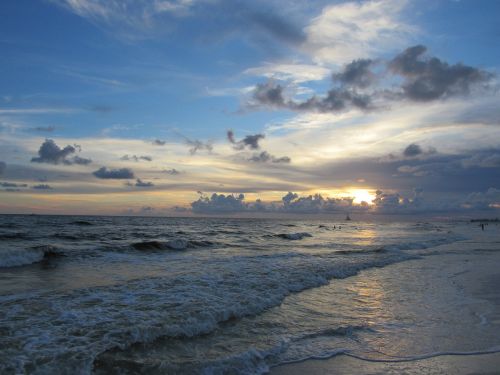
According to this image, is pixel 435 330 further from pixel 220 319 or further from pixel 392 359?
pixel 220 319

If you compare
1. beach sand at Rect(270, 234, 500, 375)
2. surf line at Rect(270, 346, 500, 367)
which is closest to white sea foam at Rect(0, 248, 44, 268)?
beach sand at Rect(270, 234, 500, 375)

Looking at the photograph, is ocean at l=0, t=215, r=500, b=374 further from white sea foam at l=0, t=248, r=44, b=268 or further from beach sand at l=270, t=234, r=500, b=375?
white sea foam at l=0, t=248, r=44, b=268

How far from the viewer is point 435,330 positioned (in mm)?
9117

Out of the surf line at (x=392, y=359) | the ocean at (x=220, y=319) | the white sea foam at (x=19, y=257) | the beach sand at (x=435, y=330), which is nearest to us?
the beach sand at (x=435, y=330)

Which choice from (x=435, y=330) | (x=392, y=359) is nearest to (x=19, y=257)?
(x=392, y=359)

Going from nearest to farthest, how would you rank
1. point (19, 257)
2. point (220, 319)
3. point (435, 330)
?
point (435, 330) < point (220, 319) < point (19, 257)

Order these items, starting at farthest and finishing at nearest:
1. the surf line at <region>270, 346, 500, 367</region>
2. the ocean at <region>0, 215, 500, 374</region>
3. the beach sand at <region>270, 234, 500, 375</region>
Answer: the surf line at <region>270, 346, 500, 367</region>
the ocean at <region>0, 215, 500, 374</region>
the beach sand at <region>270, 234, 500, 375</region>

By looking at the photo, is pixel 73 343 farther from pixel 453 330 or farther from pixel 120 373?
pixel 453 330

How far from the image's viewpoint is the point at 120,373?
6285mm

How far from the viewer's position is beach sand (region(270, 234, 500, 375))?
690cm

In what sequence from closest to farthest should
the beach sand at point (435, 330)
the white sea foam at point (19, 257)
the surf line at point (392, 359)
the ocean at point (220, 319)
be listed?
the beach sand at point (435, 330) < the ocean at point (220, 319) < the surf line at point (392, 359) < the white sea foam at point (19, 257)

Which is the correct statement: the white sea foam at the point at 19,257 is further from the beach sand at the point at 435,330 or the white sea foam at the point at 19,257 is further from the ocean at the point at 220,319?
the beach sand at the point at 435,330

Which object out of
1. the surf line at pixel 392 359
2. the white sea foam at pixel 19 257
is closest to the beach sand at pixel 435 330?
the surf line at pixel 392 359

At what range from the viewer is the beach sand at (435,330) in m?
6.90
